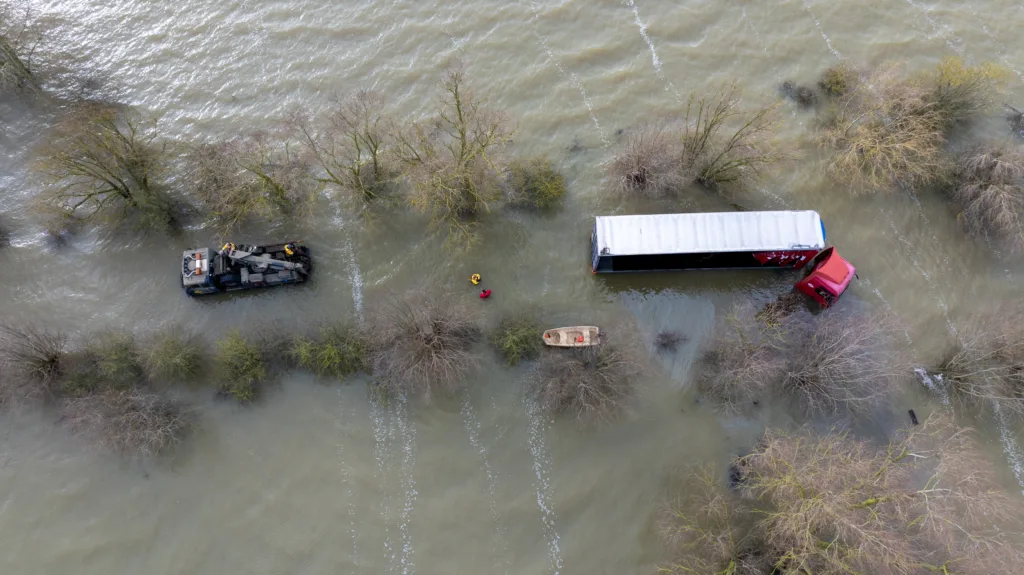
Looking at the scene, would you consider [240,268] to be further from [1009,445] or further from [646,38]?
[1009,445]

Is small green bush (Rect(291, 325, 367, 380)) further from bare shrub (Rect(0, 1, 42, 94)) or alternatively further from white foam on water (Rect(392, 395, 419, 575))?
bare shrub (Rect(0, 1, 42, 94))

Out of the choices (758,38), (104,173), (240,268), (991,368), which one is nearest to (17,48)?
(104,173)

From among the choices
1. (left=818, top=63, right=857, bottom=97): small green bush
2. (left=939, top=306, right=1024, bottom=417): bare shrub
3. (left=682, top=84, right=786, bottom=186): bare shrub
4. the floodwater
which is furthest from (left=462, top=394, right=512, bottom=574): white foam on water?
(left=818, top=63, right=857, bottom=97): small green bush

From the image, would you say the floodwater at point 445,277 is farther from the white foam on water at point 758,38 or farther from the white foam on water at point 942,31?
the white foam on water at point 758,38

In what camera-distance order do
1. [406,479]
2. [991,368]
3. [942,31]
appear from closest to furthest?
[991,368] < [406,479] < [942,31]

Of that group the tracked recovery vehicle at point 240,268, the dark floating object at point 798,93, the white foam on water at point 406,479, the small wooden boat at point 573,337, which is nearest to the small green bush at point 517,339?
the small wooden boat at point 573,337

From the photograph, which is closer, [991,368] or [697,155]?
[991,368]

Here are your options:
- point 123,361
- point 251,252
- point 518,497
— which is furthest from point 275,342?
point 518,497
